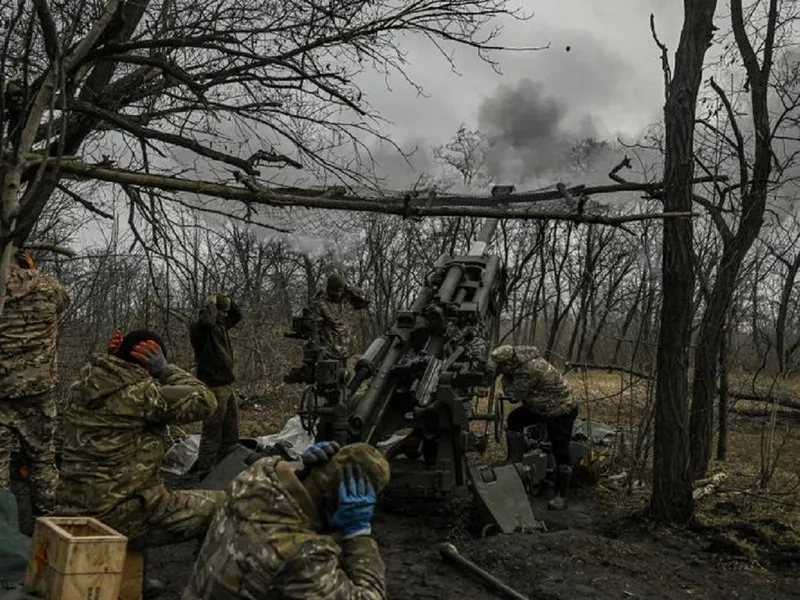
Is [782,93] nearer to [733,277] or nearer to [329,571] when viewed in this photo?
[733,277]

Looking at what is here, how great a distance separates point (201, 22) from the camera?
5719 millimetres

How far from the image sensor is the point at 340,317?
8.85 metres

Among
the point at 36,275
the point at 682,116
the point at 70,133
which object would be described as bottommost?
the point at 36,275

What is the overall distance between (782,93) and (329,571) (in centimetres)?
909

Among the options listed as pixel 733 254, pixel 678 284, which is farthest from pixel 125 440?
pixel 733 254

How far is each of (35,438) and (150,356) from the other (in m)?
1.98

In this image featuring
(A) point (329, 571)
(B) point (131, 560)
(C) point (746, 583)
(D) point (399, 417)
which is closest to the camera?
(A) point (329, 571)

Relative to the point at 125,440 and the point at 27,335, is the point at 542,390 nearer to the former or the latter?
the point at 27,335

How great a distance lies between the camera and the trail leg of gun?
511cm

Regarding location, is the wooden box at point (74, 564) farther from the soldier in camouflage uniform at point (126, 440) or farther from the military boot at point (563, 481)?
the military boot at point (563, 481)

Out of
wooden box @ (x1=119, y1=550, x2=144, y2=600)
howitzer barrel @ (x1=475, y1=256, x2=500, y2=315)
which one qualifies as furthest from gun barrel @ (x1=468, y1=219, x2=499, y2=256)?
wooden box @ (x1=119, y1=550, x2=144, y2=600)

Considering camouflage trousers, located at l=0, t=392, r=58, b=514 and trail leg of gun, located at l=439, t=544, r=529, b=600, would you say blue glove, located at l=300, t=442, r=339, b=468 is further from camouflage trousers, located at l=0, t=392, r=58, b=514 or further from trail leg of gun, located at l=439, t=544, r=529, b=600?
camouflage trousers, located at l=0, t=392, r=58, b=514

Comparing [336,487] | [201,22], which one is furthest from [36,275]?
[336,487]

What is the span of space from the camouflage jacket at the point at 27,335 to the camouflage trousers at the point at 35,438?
0.30 ft
